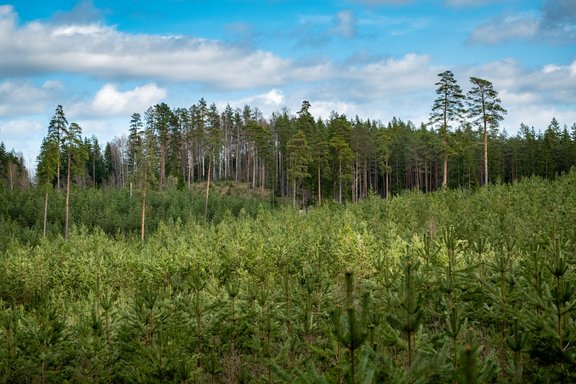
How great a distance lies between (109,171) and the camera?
345ft

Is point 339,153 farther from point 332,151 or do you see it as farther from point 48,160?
point 48,160

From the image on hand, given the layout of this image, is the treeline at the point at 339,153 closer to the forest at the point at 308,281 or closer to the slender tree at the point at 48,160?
the forest at the point at 308,281

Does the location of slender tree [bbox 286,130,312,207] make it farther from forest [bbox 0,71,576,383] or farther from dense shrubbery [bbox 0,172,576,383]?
dense shrubbery [bbox 0,172,576,383]

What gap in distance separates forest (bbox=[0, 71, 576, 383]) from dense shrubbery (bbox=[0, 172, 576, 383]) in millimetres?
50

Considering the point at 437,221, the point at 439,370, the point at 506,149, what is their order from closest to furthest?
1. the point at 439,370
2. the point at 437,221
3. the point at 506,149

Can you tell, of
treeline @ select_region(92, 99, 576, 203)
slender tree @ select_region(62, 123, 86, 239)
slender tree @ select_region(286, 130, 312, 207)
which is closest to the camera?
slender tree @ select_region(62, 123, 86, 239)

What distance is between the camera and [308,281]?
8180 mm

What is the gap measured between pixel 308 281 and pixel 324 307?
243 centimetres

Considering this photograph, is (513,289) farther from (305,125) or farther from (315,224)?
(305,125)

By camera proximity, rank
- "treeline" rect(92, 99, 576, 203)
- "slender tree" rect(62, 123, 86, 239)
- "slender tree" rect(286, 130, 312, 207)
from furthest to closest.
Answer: "treeline" rect(92, 99, 576, 203)
"slender tree" rect(286, 130, 312, 207)
"slender tree" rect(62, 123, 86, 239)

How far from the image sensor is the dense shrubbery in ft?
15.8

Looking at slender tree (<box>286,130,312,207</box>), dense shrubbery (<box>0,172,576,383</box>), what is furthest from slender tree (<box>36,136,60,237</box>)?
slender tree (<box>286,130,312,207</box>)

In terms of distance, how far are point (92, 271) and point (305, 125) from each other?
139 ft

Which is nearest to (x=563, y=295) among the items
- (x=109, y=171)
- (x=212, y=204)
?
(x=212, y=204)
